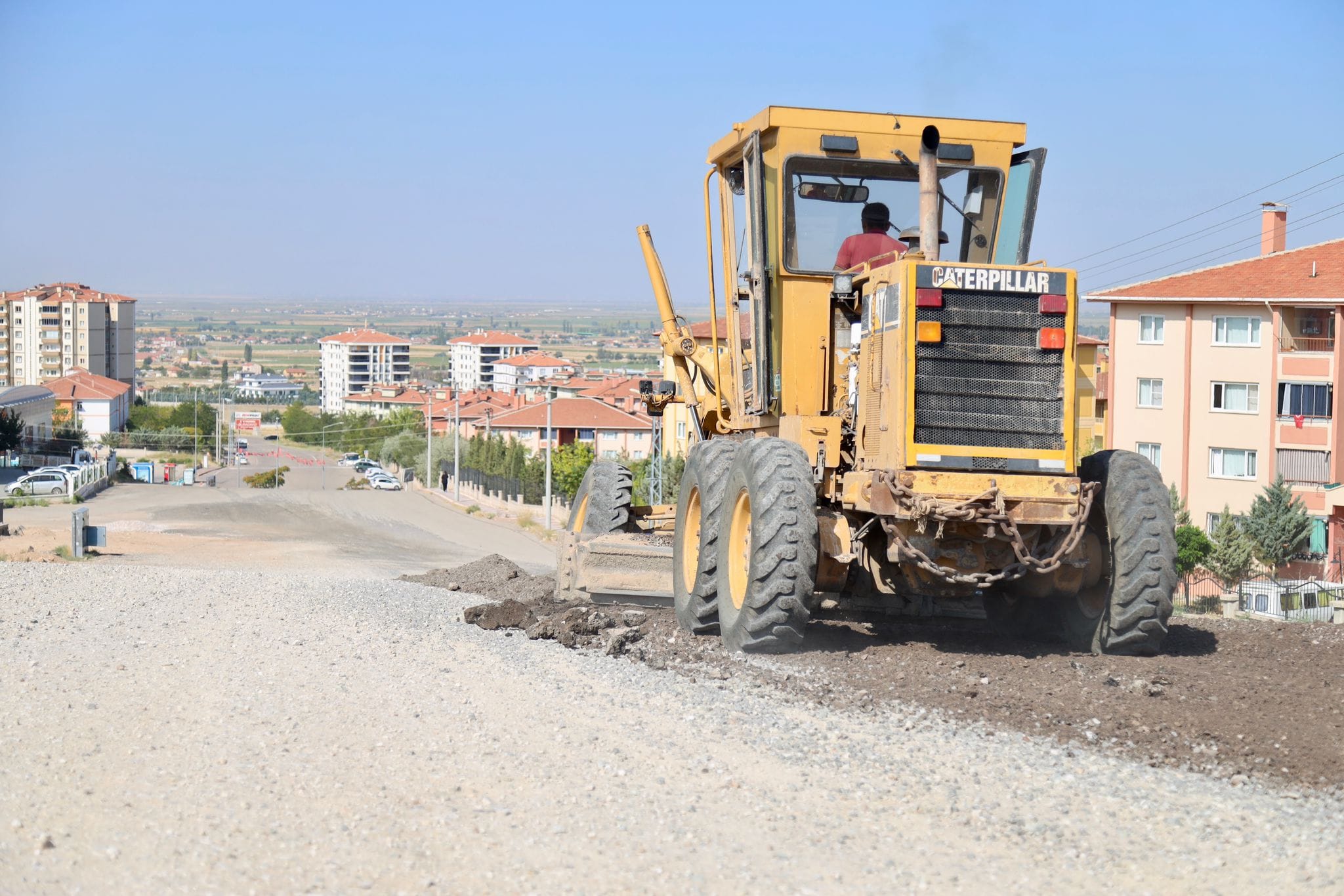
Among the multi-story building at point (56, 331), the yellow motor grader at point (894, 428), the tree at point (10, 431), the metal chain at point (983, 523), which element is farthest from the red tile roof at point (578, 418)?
the metal chain at point (983, 523)

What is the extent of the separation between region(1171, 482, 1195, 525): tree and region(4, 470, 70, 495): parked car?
146ft

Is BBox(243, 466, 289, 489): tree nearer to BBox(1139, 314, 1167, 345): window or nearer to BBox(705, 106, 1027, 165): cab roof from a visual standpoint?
BBox(1139, 314, 1167, 345): window

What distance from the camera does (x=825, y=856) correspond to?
559cm

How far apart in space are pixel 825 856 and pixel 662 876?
691 mm

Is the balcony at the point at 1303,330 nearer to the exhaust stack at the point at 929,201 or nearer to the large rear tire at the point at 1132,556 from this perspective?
the large rear tire at the point at 1132,556

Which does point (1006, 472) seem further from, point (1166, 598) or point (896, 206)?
point (896, 206)

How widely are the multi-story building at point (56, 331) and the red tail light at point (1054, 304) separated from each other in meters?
184

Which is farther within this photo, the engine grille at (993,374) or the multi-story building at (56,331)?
the multi-story building at (56,331)

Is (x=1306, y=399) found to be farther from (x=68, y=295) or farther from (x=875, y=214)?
(x=68, y=295)

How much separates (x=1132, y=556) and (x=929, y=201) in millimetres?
2772

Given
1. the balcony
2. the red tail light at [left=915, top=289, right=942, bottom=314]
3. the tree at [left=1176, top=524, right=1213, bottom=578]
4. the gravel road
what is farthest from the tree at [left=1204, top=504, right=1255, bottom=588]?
the gravel road

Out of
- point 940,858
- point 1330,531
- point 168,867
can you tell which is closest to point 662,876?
point 940,858

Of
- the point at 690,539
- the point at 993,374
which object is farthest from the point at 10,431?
the point at 993,374

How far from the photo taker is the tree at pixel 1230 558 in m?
42.4
